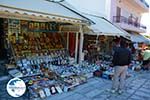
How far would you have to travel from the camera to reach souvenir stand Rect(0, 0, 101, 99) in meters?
7.88

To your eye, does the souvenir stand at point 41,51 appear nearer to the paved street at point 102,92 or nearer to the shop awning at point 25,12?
the shop awning at point 25,12

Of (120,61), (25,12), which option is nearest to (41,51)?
(120,61)

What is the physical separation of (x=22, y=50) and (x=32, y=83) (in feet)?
9.53

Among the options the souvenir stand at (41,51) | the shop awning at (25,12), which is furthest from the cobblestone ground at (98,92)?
the shop awning at (25,12)

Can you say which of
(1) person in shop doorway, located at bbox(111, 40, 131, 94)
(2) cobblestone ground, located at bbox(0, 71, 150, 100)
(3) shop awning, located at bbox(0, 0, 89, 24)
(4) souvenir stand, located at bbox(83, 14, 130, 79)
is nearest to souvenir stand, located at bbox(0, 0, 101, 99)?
(3) shop awning, located at bbox(0, 0, 89, 24)

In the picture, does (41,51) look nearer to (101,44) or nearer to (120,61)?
(120,61)

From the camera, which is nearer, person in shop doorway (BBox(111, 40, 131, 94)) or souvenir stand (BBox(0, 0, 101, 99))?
souvenir stand (BBox(0, 0, 101, 99))

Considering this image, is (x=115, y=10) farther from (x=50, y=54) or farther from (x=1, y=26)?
(x=1, y=26)

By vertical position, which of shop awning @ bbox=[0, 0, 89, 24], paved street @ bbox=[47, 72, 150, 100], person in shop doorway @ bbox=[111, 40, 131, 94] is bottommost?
paved street @ bbox=[47, 72, 150, 100]

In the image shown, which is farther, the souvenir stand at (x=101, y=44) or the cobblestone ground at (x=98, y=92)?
the souvenir stand at (x=101, y=44)

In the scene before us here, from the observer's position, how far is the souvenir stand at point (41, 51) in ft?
25.8

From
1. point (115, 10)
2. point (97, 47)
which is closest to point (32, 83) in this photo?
point (97, 47)

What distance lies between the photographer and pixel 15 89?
668 centimetres

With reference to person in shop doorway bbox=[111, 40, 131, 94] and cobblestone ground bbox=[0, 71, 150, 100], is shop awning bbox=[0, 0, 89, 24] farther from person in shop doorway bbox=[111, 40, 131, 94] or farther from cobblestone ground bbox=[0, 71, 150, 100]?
cobblestone ground bbox=[0, 71, 150, 100]
